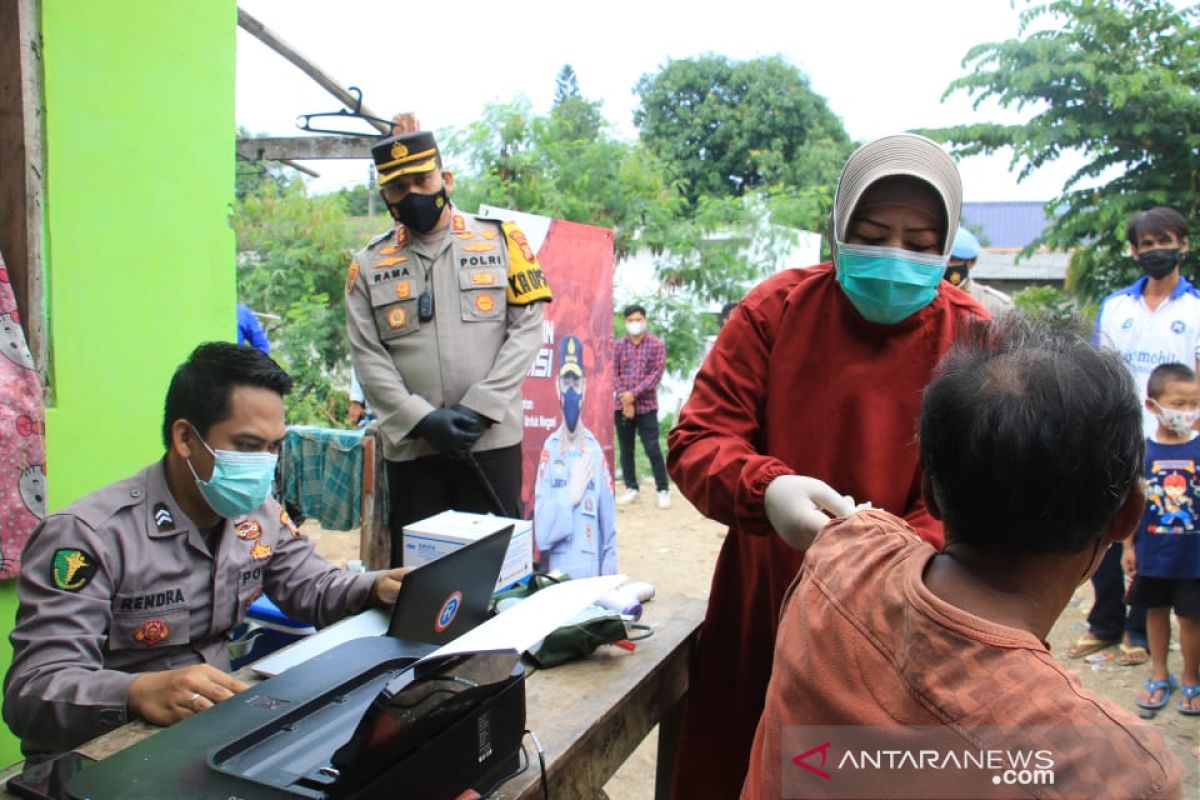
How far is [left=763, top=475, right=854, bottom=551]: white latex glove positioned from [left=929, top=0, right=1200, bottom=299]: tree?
25.4ft

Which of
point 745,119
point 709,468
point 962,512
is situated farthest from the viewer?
point 745,119

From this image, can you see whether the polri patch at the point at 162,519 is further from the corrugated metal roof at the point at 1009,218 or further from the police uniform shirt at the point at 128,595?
the corrugated metal roof at the point at 1009,218

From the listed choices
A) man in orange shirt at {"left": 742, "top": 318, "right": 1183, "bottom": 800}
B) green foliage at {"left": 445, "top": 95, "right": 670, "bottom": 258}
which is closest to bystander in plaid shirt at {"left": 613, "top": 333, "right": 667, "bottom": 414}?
green foliage at {"left": 445, "top": 95, "right": 670, "bottom": 258}

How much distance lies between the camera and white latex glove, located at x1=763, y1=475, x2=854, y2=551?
4.31 ft

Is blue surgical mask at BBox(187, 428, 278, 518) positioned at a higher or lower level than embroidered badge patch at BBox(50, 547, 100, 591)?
higher

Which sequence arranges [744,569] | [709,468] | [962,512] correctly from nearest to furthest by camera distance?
[962,512], [709,468], [744,569]

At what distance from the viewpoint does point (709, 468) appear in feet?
5.09

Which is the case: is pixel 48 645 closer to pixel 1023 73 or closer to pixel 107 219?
pixel 107 219

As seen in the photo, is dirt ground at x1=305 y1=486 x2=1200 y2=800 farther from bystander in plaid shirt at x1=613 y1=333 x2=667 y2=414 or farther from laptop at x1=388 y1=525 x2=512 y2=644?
bystander in plaid shirt at x1=613 y1=333 x2=667 y2=414

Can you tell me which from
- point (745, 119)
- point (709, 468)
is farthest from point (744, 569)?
point (745, 119)

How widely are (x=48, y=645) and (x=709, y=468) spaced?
1.25m

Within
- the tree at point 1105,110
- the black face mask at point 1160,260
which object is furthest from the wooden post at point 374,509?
the tree at point 1105,110

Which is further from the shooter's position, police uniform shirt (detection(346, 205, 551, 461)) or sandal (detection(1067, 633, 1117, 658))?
sandal (detection(1067, 633, 1117, 658))

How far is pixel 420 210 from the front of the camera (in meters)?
3.24
